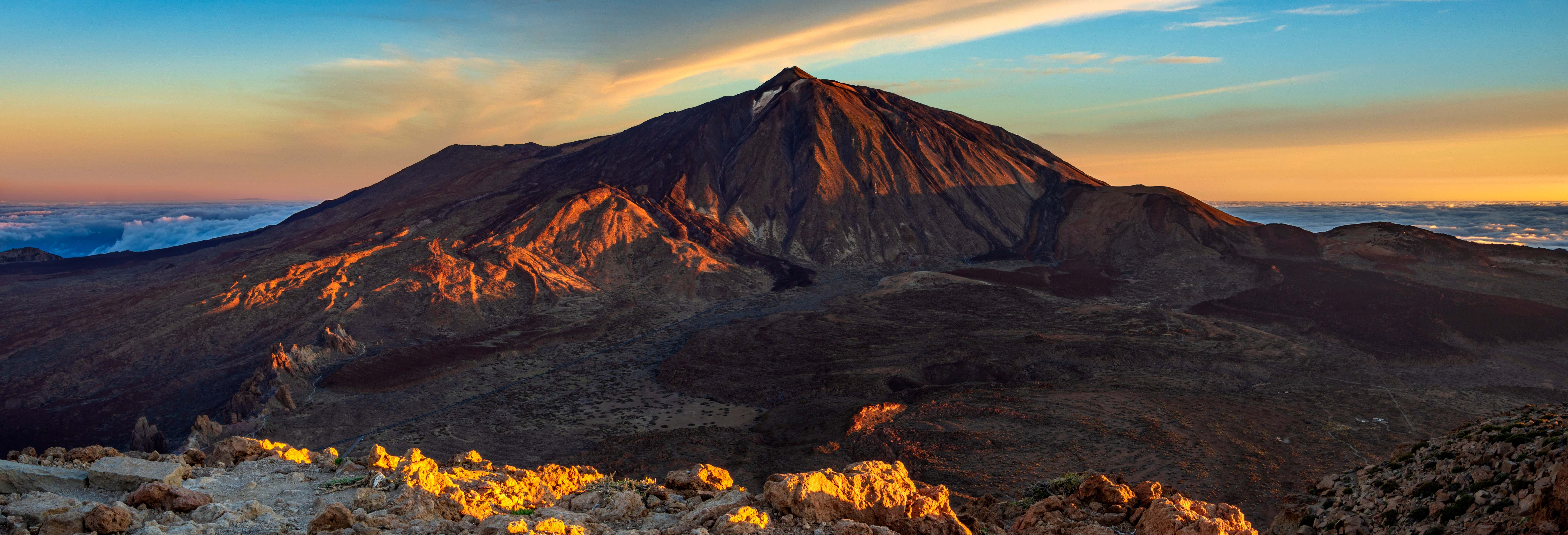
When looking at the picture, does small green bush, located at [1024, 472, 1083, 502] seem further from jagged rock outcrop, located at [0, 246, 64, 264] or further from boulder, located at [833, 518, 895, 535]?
jagged rock outcrop, located at [0, 246, 64, 264]

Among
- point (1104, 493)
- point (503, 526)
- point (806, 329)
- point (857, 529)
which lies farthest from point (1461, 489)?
point (806, 329)

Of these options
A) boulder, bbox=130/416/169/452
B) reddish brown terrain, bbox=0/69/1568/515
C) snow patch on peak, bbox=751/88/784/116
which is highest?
snow patch on peak, bbox=751/88/784/116

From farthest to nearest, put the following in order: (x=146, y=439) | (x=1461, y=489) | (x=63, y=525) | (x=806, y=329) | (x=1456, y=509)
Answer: (x=806, y=329)
(x=146, y=439)
(x=1461, y=489)
(x=1456, y=509)
(x=63, y=525)

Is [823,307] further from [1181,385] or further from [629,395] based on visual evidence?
[1181,385]

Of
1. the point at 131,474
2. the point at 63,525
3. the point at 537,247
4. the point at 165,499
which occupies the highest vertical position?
the point at 537,247

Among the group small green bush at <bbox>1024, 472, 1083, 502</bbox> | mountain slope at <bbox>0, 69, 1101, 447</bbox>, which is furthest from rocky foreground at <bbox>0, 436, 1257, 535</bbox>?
mountain slope at <bbox>0, 69, 1101, 447</bbox>

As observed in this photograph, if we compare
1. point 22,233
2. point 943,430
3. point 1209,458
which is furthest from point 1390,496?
point 22,233

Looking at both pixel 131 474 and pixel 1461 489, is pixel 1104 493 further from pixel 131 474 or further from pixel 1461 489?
pixel 131 474
